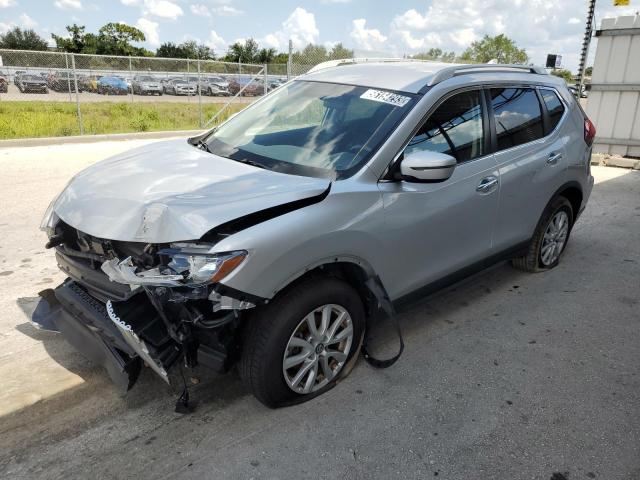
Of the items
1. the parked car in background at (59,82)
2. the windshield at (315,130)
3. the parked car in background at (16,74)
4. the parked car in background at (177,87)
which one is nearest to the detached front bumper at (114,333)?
the windshield at (315,130)

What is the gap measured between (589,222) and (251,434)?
5748 millimetres

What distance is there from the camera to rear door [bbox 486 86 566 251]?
12.3 ft

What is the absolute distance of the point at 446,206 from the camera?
3.28 metres

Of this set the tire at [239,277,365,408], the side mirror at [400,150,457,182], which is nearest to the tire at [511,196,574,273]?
the side mirror at [400,150,457,182]

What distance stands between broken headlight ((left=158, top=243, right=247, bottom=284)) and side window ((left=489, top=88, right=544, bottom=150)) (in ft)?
7.62

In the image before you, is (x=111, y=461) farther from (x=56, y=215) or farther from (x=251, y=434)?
(x=56, y=215)

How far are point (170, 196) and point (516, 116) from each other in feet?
9.03

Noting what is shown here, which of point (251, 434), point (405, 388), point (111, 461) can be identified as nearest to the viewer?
point (111, 461)

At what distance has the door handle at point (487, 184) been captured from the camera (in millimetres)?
3503

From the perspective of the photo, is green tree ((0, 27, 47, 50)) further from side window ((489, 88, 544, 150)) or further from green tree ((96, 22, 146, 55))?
side window ((489, 88, 544, 150))

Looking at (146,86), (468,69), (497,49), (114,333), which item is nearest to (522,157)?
(468,69)

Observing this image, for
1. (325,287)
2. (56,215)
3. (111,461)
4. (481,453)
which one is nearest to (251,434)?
(111,461)

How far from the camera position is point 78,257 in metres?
2.82

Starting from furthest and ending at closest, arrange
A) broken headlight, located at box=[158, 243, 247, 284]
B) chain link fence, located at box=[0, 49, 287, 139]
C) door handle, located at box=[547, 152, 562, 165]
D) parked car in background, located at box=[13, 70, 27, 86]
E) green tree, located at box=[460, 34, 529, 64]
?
green tree, located at box=[460, 34, 529, 64]
parked car in background, located at box=[13, 70, 27, 86]
chain link fence, located at box=[0, 49, 287, 139]
door handle, located at box=[547, 152, 562, 165]
broken headlight, located at box=[158, 243, 247, 284]
